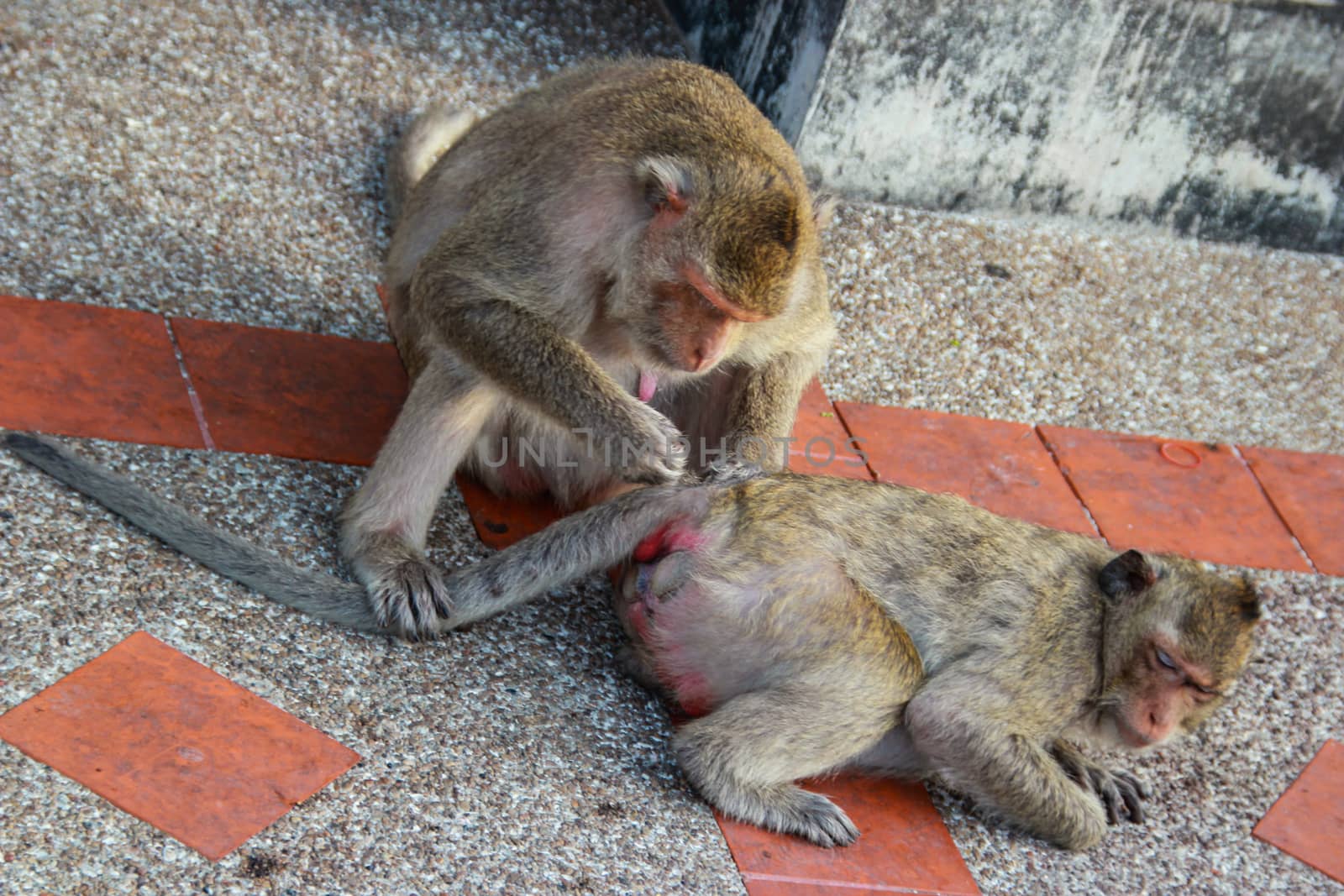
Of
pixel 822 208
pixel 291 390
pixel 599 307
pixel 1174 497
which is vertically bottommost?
pixel 291 390

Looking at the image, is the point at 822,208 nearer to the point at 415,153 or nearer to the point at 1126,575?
the point at 1126,575

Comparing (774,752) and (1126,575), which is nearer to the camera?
(774,752)

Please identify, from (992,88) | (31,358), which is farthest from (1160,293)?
(31,358)

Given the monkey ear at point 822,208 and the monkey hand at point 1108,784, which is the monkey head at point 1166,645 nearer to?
the monkey hand at point 1108,784

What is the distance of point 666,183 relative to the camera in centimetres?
302

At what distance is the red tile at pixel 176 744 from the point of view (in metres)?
2.46

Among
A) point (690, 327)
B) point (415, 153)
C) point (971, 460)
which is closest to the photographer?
point (690, 327)

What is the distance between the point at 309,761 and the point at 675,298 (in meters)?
1.20

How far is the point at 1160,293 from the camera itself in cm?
531

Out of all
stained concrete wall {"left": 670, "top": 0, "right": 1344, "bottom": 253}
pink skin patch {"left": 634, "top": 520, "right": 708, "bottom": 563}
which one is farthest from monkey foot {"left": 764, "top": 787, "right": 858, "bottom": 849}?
stained concrete wall {"left": 670, "top": 0, "right": 1344, "bottom": 253}

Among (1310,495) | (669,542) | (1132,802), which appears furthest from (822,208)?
(1310,495)

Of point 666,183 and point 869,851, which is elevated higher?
point 666,183

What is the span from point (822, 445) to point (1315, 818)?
5.34ft

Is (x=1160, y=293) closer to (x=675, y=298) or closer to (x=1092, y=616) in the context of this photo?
(x=1092, y=616)
